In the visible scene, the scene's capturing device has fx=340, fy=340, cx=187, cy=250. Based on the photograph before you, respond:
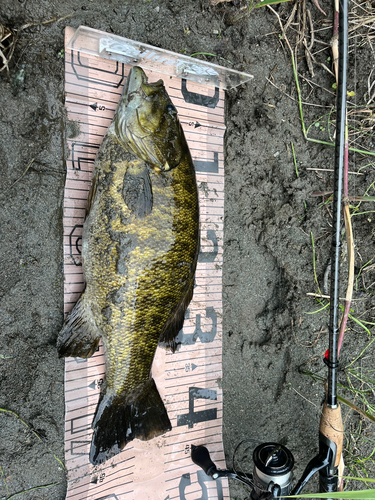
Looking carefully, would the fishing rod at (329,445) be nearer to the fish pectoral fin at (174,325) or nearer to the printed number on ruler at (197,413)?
the printed number on ruler at (197,413)

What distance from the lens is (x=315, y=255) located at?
2.63 m

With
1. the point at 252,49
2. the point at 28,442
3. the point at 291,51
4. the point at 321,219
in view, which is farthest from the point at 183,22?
the point at 28,442

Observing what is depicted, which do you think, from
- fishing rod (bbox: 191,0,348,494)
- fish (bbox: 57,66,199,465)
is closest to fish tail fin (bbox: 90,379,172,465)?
fish (bbox: 57,66,199,465)

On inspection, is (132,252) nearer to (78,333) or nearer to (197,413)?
(78,333)

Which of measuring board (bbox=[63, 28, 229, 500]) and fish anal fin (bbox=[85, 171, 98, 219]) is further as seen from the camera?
measuring board (bbox=[63, 28, 229, 500])

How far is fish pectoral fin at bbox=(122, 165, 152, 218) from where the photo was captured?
1.82 meters

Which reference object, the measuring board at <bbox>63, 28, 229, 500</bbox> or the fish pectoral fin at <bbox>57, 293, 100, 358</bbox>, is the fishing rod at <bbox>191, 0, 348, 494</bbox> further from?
the fish pectoral fin at <bbox>57, 293, 100, 358</bbox>

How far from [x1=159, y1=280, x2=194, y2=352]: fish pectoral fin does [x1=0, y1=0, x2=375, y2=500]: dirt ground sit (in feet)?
1.54

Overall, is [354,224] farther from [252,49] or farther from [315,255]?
[252,49]

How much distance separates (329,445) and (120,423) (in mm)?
1264

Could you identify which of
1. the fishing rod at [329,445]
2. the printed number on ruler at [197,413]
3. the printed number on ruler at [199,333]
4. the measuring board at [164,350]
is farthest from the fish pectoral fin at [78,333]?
the fishing rod at [329,445]

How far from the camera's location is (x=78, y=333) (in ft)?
6.74

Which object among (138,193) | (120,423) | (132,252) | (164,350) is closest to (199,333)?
(164,350)

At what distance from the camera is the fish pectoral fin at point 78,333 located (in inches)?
80.4
